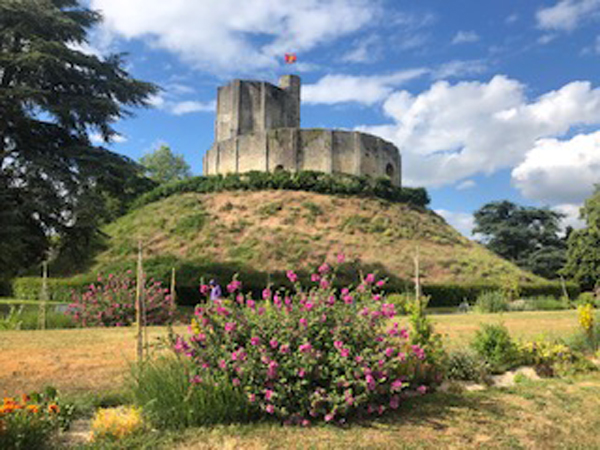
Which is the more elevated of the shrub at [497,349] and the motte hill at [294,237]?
the motte hill at [294,237]

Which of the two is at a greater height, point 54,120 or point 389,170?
point 389,170

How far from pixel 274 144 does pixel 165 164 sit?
16.3 m

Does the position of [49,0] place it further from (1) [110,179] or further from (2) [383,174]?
(2) [383,174]

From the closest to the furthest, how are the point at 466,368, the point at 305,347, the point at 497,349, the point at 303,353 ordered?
the point at 305,347
the point at 303,353
the point at 466,368
the point at 497,349

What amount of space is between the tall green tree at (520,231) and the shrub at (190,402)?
34.9 meters

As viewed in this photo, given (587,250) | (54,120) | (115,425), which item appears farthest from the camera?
(587,250)

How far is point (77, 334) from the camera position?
855cm

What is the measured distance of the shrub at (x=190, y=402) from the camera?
3.75 m

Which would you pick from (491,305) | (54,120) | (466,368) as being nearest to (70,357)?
(466,368)

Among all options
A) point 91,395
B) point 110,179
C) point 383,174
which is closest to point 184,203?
point 383,174

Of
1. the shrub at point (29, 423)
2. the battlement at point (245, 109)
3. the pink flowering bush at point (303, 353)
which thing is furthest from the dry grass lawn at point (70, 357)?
the battlement at point (245, 109)

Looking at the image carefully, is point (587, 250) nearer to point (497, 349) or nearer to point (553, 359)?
point (553, 359)

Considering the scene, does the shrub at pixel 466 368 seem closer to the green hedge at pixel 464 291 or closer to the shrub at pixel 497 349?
the shrub at pixel 497 349

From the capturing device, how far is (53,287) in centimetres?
1727
